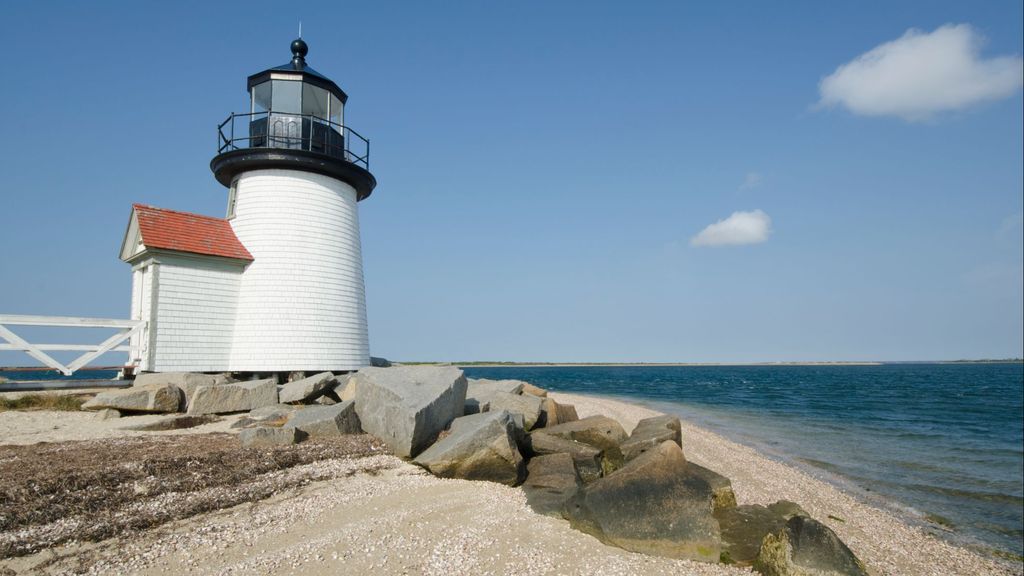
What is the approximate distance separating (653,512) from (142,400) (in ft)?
38.8

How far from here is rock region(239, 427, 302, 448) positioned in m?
9.43

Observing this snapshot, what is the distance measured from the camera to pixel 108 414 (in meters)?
12.4

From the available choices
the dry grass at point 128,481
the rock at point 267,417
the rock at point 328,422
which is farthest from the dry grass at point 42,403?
the rock at point 328,422

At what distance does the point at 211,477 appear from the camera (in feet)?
24.5

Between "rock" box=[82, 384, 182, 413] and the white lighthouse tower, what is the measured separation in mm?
2762

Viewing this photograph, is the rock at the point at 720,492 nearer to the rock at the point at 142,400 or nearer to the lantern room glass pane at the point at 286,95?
the rock at the point at 142,400

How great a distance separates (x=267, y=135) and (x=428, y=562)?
1433 centimetres

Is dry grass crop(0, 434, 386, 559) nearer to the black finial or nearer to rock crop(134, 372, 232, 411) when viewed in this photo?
rock crop(134, 372, 232, 411)

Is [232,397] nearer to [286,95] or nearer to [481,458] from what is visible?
[481,458]

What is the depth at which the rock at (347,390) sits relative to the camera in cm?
1370

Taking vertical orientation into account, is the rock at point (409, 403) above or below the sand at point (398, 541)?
above

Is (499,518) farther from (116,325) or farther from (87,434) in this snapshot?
(116,325)

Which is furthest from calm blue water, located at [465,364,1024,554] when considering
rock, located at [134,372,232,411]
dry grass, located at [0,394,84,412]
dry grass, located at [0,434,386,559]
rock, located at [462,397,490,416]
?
dry grass, located at [0,394,84,412]

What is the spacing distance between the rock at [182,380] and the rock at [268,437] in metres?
4.73
